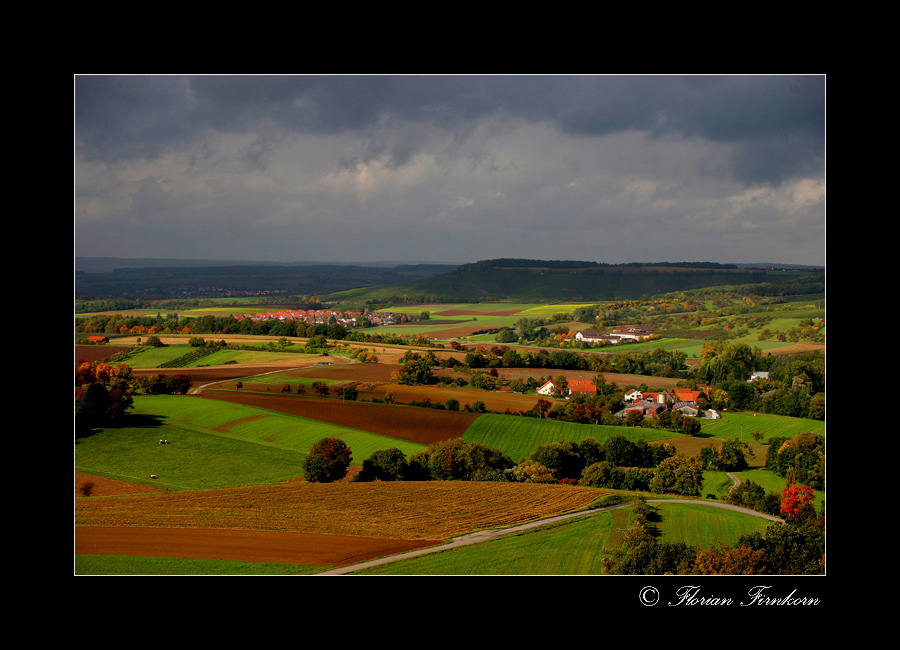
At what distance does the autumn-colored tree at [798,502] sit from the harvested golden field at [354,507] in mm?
2389

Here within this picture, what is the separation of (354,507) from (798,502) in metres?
5.89

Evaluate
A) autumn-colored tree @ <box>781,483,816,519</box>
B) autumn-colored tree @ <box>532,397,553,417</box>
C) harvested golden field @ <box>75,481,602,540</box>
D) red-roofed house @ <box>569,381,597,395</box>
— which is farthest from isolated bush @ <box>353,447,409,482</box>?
autumn-colored tree @ <box>781,483,816,519</box>

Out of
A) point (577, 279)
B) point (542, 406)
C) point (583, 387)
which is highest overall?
point (577, 279)

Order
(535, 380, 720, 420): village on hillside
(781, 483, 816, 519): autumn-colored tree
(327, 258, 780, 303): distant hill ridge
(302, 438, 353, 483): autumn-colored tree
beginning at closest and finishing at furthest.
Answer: (781, 483, 816, 519): autumn-colored tree
(302, 438, 353, 483): autumn-colored tree
(535, 380, 720, 420): village on hillside
(327, 258, 780, 303): distant hill ridge

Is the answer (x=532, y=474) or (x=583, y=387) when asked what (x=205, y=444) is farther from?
(x=583, y=387)

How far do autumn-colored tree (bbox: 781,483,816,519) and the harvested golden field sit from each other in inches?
94.1

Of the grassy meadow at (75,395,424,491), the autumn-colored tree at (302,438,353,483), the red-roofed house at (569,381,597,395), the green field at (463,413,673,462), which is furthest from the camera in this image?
the red-roofed house at (569,381,597,395)

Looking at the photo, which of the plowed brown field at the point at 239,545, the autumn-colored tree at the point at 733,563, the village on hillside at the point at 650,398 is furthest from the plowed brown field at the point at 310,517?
the village on hillside at the point at 650,398

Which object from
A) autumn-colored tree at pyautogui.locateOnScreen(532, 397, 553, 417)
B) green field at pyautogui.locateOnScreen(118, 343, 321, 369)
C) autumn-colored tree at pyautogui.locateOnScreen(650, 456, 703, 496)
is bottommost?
autumn-colored tree at pyautogui.locateOnScreen(650, 456, 703, 496)

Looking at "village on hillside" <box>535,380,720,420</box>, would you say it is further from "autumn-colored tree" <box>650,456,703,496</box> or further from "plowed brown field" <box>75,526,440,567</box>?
"plowed brown field" <box>75,526,440,567</box>

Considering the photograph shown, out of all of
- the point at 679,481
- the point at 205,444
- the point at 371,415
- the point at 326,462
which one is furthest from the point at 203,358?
the point at 679,481

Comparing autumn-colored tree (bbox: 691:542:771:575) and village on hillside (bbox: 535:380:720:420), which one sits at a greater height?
village on hillside (bbox: 535:380:720:420)

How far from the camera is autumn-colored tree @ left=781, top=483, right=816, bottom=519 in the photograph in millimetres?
6492

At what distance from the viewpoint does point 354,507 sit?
670cm
